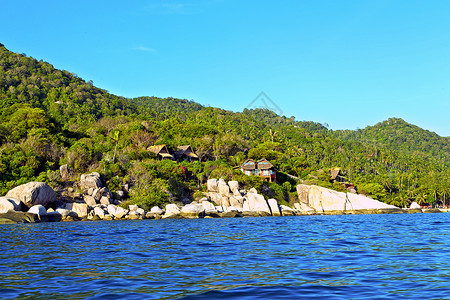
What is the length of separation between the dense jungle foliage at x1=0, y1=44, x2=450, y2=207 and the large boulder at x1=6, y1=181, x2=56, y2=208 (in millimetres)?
4477

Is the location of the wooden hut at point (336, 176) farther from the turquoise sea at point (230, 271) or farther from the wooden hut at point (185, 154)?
the turquoise sea at point (230, 271)

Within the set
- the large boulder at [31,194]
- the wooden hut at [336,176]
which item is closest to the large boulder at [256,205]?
the large boulder at [31,194]

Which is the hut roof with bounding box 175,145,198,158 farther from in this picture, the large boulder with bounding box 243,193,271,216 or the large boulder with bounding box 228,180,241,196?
the large boulder with bounding box 243,193,271,216

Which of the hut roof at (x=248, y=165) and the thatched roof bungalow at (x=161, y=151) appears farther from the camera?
the hut roof at (x=248, y=165)

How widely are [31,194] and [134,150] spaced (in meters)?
22.4

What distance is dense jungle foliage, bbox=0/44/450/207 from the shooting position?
4591cm

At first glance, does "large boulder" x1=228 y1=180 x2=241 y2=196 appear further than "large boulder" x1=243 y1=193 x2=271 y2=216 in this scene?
Yes

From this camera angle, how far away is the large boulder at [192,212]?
3909 cm

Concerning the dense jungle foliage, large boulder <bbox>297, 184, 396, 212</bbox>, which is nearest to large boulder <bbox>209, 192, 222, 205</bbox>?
the dense jungle foliage

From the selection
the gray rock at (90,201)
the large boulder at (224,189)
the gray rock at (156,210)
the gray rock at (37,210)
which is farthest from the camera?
the large boulder at (224,189)

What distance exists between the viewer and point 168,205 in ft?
132

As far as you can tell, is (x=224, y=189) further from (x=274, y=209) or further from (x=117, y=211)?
(x=117, y=211)

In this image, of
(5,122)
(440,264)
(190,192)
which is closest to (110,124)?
(5,122)

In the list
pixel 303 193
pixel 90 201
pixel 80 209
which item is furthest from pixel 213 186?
pixel 80 209
